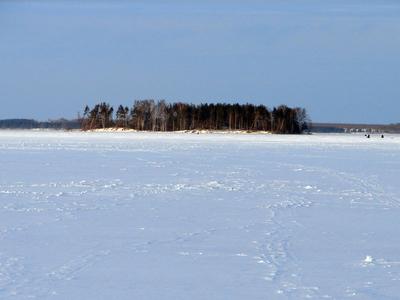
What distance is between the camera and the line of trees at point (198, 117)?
8856 cm

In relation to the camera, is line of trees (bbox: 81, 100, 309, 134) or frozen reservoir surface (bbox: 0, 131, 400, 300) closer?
frozen reservoir surface (bbox: 0, 131, 400, 300)

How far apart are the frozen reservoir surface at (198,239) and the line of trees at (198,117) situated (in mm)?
74405

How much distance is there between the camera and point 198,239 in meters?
7.06

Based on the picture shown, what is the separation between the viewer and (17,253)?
6180 mm

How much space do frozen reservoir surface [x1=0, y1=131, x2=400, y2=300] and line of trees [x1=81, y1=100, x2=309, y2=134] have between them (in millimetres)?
74405

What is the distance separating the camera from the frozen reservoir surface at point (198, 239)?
5.11m

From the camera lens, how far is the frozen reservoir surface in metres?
5.11

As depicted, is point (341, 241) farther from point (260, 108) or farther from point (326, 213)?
point (260, 108)

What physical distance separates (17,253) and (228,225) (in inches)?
103

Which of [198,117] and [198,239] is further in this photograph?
[198,117]

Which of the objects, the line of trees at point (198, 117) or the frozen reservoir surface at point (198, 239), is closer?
the frozen reservoir surface at point (198, 239)

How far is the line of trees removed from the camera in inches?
3487

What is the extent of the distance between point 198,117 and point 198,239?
83.8 m

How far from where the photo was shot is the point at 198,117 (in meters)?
90.7
